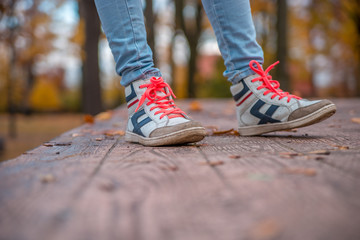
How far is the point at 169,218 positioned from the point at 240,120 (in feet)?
5.13

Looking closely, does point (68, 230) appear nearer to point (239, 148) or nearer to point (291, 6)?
point (239, 148)

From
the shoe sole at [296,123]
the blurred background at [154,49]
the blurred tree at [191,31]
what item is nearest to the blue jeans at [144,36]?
the shoe sole at [296,123]

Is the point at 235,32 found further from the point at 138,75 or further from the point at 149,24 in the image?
the point at 149,24

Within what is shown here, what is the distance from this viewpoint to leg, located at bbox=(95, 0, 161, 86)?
1948 mm

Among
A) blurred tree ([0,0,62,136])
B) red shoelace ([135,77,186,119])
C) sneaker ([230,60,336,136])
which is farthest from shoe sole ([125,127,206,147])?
blurred tree ([0,0,62,136])

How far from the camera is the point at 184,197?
94 centimetres

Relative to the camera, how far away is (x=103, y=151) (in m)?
1.70

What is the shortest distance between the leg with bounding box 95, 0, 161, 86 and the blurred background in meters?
5.45

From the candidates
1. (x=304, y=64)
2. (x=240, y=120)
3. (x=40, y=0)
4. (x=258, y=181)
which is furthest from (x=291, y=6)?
(x=258, y=181)

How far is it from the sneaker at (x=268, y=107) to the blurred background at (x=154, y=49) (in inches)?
211

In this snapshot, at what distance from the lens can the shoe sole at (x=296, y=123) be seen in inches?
79.4

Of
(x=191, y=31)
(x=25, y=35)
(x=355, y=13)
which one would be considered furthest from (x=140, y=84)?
(x=191, y=31)

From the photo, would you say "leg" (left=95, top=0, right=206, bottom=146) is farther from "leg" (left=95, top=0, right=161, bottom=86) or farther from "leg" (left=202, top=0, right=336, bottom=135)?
"leg" (left=202, top=0, right=336, bottom=135)

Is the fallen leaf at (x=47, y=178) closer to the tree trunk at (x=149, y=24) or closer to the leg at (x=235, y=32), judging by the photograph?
the leg at (x=235, y=32)
